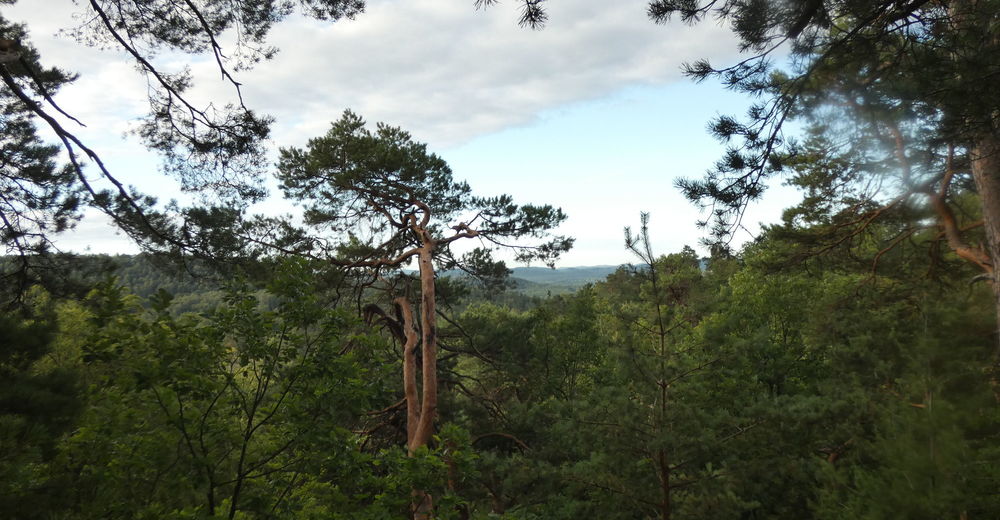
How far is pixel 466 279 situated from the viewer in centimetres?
1092

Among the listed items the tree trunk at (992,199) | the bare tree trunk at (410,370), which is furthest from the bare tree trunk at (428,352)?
the tree trunk at (992,199)

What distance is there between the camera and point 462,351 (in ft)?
31.9

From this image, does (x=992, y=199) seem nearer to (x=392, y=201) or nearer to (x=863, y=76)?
(x=863, y=76)

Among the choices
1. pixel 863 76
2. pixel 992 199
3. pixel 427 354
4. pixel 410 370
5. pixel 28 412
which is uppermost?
→ pixel 863 76

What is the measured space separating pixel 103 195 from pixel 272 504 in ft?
10.4

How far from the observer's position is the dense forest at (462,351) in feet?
10.5

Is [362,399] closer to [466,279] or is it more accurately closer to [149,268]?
[149,268]

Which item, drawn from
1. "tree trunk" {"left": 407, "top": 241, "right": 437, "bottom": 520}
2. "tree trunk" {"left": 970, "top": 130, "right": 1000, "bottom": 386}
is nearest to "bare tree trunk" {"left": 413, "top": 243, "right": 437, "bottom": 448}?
"tree trunk" {"left": 407, "top": 241, "right": 437, "bottom": 520}

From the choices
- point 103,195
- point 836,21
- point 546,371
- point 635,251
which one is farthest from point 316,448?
point 546,371

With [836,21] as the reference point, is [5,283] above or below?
below

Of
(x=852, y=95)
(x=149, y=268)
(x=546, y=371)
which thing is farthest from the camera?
(x=546, y=371)

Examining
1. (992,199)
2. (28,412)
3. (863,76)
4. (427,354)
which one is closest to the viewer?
(28,412)

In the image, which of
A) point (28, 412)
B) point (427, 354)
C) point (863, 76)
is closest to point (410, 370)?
point (427, 354)

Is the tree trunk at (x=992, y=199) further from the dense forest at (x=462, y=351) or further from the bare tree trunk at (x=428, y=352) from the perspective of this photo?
the bare tree trunk at (x=428, y=352)
